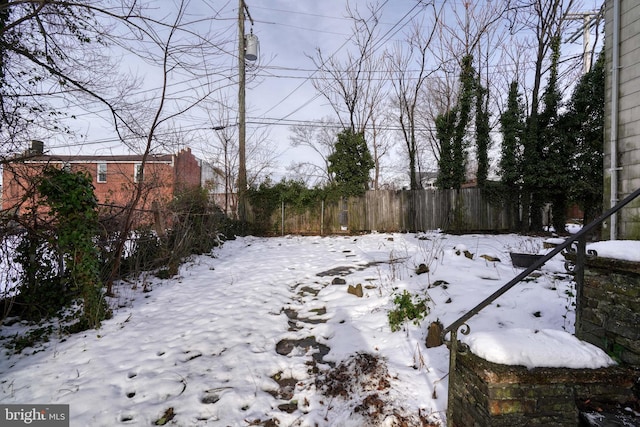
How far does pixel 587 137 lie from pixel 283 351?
40.0ft

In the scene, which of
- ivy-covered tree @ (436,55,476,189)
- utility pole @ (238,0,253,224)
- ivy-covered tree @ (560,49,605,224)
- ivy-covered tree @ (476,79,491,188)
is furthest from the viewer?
ivy-covered tree @ (476,79,491,188)

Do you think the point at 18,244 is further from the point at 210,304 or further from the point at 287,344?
the point at 287,344

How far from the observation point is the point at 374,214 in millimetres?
11609

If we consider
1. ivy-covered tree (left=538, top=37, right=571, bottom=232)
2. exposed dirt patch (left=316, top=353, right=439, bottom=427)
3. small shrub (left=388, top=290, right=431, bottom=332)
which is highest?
ivy-covered tree (left=538, top=37, right=571, bottom=232)

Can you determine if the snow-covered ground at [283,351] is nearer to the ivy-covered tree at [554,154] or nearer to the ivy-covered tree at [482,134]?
the ivy-covered tree at [554,154]

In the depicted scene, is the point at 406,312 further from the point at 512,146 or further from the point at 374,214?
the point at 512,146

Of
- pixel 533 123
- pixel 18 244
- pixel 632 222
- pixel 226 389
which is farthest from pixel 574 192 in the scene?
pixel 18 244

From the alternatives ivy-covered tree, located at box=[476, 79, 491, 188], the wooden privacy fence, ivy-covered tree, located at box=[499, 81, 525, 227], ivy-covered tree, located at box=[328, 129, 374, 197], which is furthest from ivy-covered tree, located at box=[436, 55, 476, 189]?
ivy-covered tree, located at box=[328, 129, 374, 197]

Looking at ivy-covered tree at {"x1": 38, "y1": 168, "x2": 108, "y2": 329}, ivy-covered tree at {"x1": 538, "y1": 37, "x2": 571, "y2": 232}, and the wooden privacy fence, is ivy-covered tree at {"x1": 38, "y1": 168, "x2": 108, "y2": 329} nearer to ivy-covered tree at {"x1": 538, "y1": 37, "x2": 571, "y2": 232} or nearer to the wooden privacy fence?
the wooden privacy fence

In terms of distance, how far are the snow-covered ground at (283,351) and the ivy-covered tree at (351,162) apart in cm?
731

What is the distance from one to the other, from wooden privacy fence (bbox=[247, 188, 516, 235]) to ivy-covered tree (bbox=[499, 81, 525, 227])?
1265mm

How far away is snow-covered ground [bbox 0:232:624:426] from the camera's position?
2016 mm

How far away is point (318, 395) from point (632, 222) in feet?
14.6

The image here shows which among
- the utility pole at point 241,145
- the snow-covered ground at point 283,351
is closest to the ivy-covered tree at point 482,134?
the snow-covered ground at point 283,351
